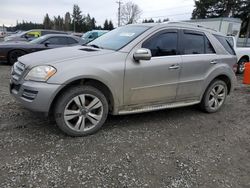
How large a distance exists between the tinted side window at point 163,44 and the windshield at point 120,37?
24 centimetres

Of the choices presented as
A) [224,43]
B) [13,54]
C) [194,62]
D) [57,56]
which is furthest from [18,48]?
[224,43]

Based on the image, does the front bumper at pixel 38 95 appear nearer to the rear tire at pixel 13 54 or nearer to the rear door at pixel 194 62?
the rear door at pixel 194 62

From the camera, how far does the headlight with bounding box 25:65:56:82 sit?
9.82 ft

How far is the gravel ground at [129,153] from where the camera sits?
253 cm

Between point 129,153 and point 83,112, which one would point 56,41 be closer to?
point 83,112

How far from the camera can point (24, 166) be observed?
2.63 m

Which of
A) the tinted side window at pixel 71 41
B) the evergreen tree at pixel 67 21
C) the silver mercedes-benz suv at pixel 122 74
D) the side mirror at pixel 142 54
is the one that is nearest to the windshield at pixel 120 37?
the silver mercedes-benz suv at pixel 122 74

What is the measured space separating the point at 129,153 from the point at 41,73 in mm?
1568

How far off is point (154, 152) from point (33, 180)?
5.03ft

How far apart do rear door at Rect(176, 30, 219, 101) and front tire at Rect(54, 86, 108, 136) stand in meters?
1.52

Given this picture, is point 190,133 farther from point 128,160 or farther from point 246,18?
point 246,18

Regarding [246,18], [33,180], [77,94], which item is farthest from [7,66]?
[246,18]

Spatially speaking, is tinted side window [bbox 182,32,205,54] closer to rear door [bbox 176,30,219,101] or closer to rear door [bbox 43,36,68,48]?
rear door [bbox 176,30,219,101]

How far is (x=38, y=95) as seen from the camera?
296cm
